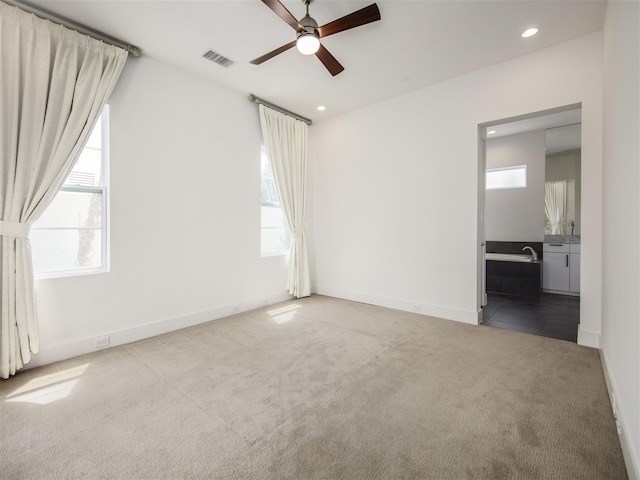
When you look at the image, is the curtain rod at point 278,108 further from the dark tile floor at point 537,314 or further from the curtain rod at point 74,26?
the dark tile floor at point 537,314

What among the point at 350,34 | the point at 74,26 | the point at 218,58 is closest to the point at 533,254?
the point at 350,34

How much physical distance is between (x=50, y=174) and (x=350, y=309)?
3.65 meters

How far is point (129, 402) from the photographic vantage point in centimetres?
198

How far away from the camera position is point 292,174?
185 inches

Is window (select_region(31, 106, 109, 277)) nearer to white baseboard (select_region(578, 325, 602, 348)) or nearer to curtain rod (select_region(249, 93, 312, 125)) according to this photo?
curtain rod (select_region(249, 93, 312, 125))

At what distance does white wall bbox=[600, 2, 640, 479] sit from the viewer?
4.56 feet

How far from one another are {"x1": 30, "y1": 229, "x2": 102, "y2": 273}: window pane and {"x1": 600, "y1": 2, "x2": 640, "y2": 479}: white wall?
407 centimetres

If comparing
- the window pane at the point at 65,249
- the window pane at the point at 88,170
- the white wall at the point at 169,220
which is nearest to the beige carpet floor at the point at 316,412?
the white wall at the point at 169,220

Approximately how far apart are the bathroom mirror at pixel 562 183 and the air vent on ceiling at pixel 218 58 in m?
5.64

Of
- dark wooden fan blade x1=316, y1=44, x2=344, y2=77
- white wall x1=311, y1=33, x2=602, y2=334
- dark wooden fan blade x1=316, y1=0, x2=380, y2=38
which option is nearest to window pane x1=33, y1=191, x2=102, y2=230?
dark wooden fan blade x1=316, y1=44, x2=344, y2=77

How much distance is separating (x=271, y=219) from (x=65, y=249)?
102 inches

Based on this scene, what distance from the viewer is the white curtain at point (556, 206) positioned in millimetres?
5418

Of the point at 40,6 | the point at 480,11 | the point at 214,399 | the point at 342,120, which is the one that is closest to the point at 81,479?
the point at 214,399

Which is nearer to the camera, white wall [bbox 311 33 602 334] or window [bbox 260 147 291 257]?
white wall [bbox 311 33 602 334]
